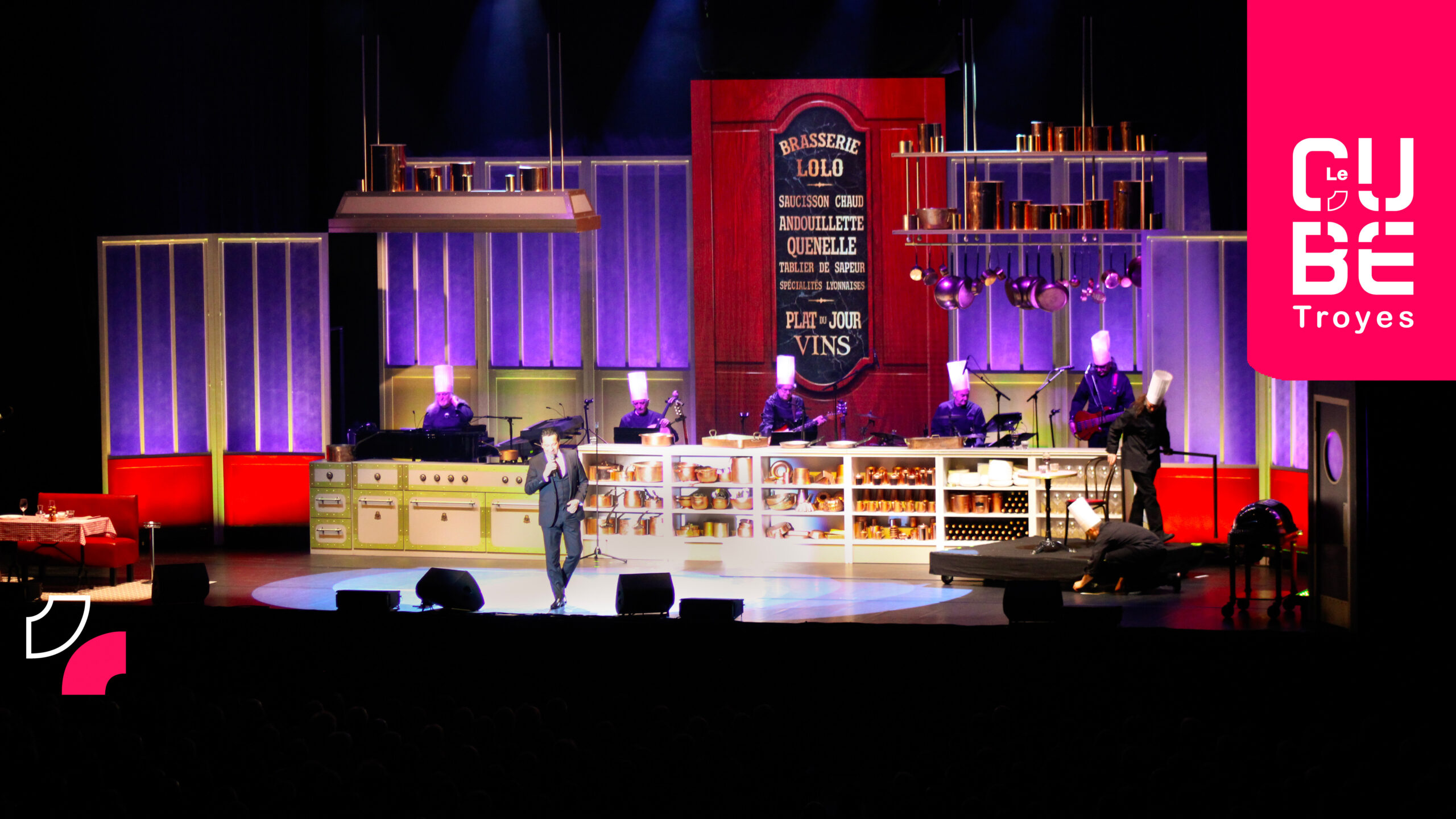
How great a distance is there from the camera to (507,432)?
1496 cm

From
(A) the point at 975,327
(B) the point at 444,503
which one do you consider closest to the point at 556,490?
(B) the point at 444,503

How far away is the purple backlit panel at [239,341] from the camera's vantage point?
13500 millimetres

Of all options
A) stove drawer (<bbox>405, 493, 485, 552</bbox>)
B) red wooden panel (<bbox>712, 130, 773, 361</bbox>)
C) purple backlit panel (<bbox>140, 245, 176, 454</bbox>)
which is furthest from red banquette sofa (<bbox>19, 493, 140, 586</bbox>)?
red wooden panel (<bbox>712, 130, 773, 361</bbox>)

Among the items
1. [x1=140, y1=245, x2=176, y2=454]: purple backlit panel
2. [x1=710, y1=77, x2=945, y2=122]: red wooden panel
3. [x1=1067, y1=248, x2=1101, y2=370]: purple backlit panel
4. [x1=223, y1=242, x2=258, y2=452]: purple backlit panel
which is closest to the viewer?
[x1=140, y1=245, x2=176, y2=454]: purple backlit panel

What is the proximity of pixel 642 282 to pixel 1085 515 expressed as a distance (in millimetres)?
5769

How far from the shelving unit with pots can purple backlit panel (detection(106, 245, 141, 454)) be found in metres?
4.40

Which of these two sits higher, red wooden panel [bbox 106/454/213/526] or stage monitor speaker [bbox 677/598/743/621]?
red wooden panel [bbox 106/454/213/526]

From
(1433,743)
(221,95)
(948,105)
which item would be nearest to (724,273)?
(948,105)

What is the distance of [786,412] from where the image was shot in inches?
510

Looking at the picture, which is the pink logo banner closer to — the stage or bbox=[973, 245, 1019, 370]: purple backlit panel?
the stage

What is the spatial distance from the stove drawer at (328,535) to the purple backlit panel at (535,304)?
2.92m

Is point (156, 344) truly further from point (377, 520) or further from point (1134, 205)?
point (1134, 205)

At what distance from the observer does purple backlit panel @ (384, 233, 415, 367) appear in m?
14.9

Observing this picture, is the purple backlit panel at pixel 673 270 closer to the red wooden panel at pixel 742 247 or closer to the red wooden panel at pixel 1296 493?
the red wooden panel at pixel 742 247
